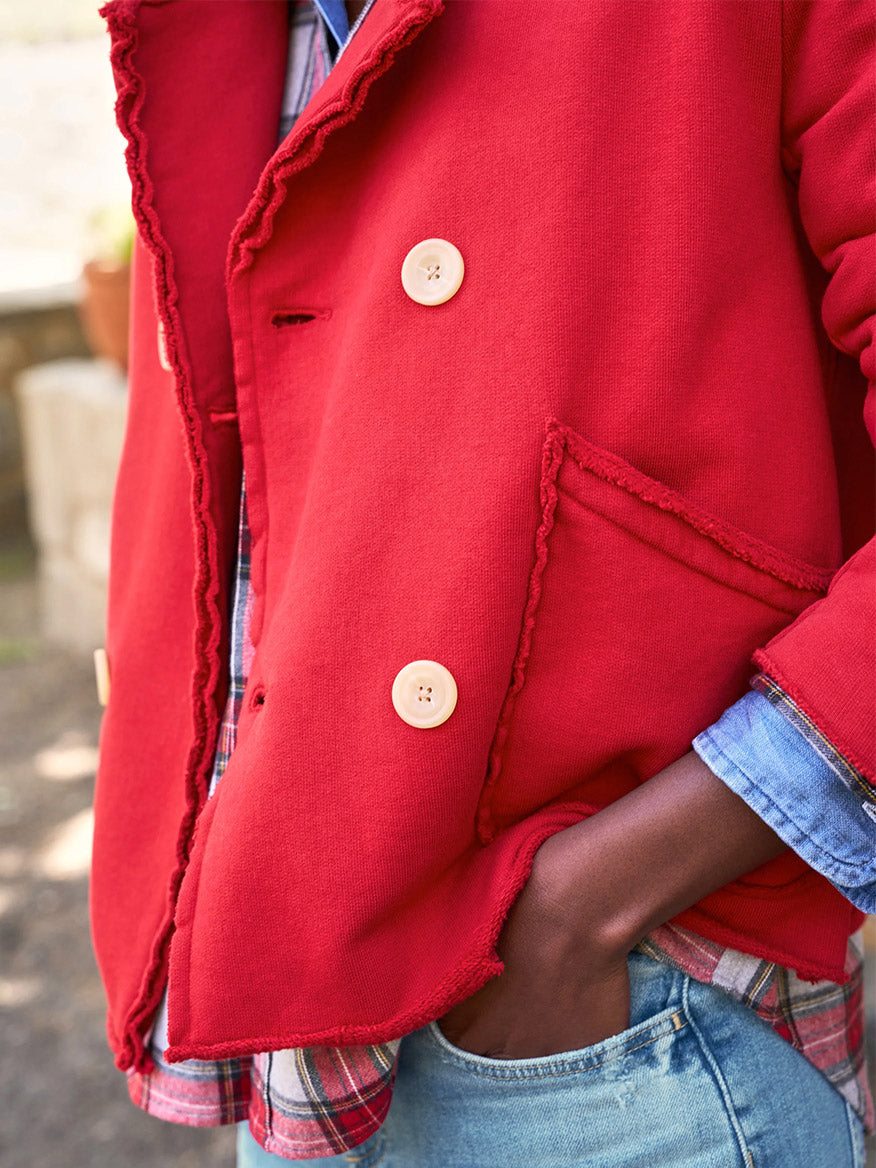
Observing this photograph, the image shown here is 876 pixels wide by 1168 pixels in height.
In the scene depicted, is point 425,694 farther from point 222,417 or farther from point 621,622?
point 222,417

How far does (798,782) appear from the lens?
37.3 inches

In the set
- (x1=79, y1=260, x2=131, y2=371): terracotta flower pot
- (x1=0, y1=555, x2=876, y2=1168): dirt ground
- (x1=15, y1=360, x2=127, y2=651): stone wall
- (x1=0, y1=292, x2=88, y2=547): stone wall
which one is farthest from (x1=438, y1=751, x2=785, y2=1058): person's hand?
(x1=0, y1=292, x2=88, y2=547): stone wall

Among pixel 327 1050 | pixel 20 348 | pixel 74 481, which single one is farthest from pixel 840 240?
pixel 20 348

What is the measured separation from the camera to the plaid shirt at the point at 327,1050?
1032mm

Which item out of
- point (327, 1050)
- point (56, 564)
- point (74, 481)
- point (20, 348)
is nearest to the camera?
point (327, 1050)

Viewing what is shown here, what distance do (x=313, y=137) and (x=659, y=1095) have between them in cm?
92

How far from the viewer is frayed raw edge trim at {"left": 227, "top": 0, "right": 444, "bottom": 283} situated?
0.96 m

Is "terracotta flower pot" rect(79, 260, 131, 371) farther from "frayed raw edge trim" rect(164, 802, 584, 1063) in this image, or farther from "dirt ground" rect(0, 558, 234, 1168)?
"frayed raw edge trim" rect(164, 802, 584, 1063)

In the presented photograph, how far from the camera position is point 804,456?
1.01 meters

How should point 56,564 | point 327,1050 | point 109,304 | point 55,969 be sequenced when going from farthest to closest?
point 56,564 < point 109,304 < point 55,969 < point 327,1050

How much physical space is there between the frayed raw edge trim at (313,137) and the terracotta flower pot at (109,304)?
3.87 m

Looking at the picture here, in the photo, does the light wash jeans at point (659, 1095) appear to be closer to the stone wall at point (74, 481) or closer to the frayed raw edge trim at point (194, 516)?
the frayed raw edge trim at point (194, 516)

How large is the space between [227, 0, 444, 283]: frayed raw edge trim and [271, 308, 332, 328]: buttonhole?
0.06 metres

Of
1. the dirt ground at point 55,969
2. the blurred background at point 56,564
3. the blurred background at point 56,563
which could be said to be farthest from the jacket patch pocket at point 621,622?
the dirt ground at point 55,969
